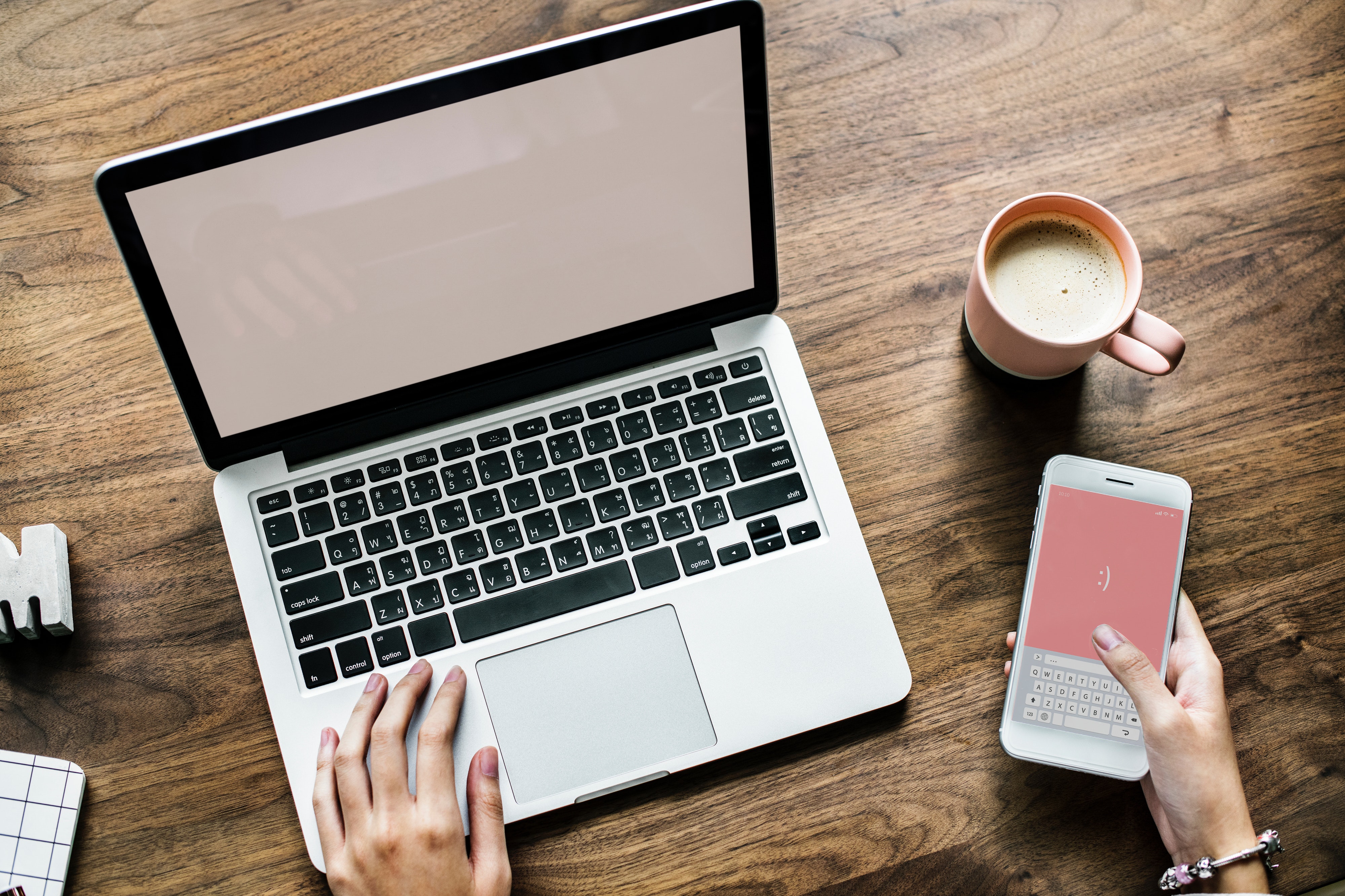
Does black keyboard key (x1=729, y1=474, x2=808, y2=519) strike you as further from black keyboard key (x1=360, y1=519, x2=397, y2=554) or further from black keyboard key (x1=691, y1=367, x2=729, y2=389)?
black keyboard key (x1=360, y1=519, x2=397, y2=554)

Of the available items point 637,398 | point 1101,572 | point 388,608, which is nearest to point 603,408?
point 637,398

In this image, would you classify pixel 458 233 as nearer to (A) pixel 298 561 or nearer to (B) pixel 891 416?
(A) pixel 298 561

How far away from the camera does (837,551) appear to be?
740mm

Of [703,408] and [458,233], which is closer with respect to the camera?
[458,233]

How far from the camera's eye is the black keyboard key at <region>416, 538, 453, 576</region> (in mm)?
727

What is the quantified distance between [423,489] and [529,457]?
9cm

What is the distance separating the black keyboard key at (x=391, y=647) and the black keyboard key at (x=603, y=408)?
23cm

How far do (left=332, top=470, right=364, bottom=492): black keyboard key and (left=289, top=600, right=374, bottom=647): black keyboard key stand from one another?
0.09 meters

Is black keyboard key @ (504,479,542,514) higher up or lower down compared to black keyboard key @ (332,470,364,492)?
lower down

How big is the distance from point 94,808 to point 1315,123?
126 cm

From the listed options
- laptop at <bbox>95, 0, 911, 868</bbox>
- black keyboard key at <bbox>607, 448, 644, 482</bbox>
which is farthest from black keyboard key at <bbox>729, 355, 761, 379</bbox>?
black keyboard key at <bbox>607, 448, 644, 482</bbox>

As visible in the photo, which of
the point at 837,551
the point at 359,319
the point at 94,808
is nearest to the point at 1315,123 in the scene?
the point at 837,551

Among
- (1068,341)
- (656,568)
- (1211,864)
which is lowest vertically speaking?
(1211,864)

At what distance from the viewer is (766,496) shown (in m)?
0.74
